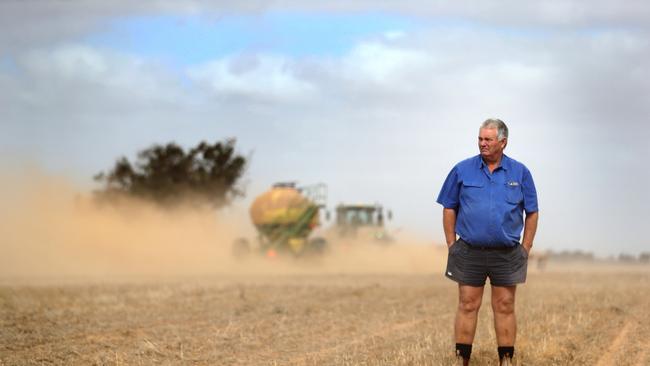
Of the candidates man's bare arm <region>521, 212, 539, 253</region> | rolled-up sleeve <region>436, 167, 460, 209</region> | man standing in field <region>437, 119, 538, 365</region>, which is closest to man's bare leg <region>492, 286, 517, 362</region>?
man standing in field <region>437, 119, 538, 365</region>

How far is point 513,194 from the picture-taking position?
8.12 m

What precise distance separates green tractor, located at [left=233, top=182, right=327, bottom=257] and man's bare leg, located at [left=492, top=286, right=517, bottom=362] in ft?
102

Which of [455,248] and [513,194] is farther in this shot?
[455,248]

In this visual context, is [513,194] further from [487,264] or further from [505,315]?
[505,315]

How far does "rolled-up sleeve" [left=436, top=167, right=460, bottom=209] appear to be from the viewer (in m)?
8.29

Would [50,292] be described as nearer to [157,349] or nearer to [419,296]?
[419,296]

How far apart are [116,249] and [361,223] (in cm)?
1011

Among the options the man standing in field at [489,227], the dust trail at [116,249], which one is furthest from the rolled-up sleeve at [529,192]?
the dust trail at [116,249]

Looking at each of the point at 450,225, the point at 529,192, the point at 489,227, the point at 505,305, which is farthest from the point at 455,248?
the point at 529,192

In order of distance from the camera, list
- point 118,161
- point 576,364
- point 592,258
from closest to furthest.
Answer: point 576,364 < point 118,161 < point 592,258

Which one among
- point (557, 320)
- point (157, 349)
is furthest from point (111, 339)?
point (557, 320)

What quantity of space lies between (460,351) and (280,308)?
6.84 metres

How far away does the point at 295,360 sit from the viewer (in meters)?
9.48

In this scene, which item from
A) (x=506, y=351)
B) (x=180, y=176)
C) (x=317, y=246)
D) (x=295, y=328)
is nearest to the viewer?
(x=506, y=351)
